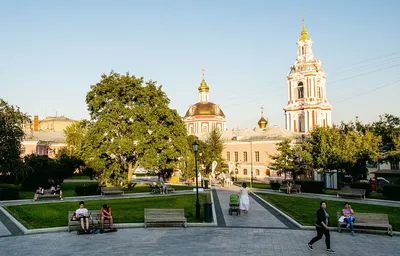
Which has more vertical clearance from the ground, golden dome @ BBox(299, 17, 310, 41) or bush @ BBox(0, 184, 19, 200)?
golden dome @ BBox(299, 17, 310, 41)

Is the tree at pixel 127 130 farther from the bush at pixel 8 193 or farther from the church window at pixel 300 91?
the church window at pixel 300 91

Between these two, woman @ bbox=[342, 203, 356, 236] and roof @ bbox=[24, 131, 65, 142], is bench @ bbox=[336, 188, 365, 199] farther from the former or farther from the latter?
roof @ bbox=[24, 131, 65, 142]

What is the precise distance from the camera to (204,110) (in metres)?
82.6

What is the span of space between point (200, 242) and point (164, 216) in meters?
3.50

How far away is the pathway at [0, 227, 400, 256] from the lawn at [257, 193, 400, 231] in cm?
294

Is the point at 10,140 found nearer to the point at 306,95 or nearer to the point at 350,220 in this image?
the point at 350,220

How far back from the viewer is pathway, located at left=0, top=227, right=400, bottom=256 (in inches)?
489

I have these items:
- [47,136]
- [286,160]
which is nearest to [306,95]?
[286,160]

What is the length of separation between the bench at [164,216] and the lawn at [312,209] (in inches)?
222

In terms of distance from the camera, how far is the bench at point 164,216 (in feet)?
54.4

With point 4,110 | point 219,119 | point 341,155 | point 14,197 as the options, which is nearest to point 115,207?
point 14,197


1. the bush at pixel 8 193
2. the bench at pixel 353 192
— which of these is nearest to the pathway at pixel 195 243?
the bench at pixel 353 192

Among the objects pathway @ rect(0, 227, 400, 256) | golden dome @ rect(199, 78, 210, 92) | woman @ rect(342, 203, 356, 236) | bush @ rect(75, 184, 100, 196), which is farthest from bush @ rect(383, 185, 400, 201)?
golden dome @ rect(199, 78, 210, 92)

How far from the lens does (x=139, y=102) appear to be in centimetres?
3394
